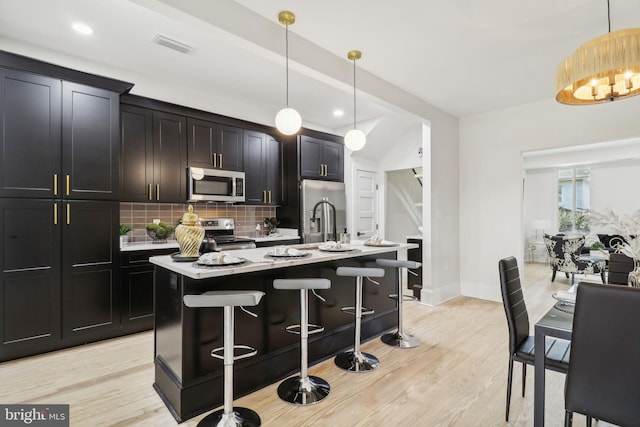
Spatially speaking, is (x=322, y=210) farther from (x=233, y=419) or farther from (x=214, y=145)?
(x=233, y=419)

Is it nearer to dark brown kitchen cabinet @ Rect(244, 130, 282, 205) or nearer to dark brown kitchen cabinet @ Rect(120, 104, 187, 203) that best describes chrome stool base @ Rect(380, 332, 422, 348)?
dark brown kitchen cabinet @ Rect(244, 130, 282, 205)

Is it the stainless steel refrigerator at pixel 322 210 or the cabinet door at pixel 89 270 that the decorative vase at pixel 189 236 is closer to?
the cabinet door at pixel 89 270

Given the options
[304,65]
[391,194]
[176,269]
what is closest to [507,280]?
[176,269]

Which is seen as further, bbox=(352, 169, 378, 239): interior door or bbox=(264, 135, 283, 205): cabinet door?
bbox=(352, 169, 378, 239): interior door

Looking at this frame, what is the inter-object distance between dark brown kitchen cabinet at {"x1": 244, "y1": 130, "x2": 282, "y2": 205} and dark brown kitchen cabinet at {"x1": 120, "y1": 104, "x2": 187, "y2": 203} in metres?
0.90

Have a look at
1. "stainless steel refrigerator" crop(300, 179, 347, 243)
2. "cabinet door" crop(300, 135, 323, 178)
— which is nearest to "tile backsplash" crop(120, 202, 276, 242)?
"stainless steel refrigerator" crop(300, 179, 347, 243)

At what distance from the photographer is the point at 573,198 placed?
305 inches

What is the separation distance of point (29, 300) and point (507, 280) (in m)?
3.73

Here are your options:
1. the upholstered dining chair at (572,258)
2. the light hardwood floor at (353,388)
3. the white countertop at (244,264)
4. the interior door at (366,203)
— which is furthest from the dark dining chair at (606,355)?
the upholstered dining chair at (572,258)

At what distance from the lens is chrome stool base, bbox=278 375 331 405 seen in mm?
2072

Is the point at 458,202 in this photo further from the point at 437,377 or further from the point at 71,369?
the point at 71,369

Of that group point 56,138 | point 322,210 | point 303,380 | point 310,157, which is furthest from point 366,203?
point 56,138

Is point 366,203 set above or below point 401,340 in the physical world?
above

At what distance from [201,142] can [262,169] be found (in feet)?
3.14
